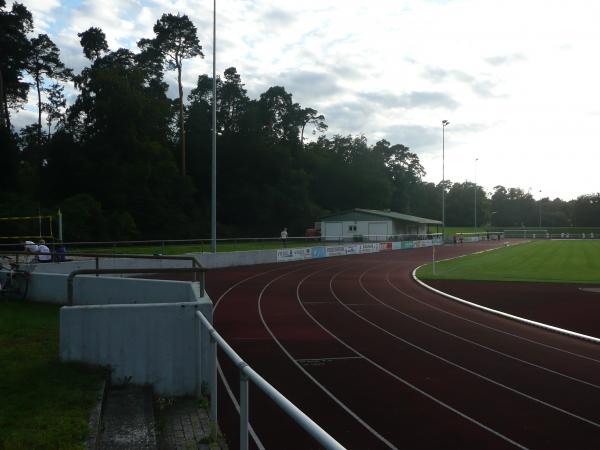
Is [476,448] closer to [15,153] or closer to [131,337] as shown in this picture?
[131,337]

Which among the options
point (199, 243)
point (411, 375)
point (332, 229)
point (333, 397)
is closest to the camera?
point (333, 397)

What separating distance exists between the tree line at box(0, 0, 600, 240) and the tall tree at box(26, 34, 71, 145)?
0.35 feet

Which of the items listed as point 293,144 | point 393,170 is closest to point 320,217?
point 293,144

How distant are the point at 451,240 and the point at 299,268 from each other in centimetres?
4793

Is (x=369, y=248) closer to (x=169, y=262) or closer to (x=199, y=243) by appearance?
(x=199, y=243)

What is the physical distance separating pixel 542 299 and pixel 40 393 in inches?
666

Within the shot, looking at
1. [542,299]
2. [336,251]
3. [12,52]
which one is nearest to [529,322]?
[542,299]

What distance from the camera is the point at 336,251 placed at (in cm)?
4456

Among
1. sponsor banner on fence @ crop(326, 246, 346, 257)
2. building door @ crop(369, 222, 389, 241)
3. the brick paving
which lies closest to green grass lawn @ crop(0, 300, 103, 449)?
the brick paving

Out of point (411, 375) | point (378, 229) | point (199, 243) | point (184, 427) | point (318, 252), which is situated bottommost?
point (411, 375)

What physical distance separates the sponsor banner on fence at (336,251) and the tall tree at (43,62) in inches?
1305

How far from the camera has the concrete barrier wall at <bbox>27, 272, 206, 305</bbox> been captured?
10508mm

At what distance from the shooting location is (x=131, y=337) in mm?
7469

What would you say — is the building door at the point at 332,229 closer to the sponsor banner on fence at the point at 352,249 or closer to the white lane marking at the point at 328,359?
the sponsor banner on fence at the point at 352,249
